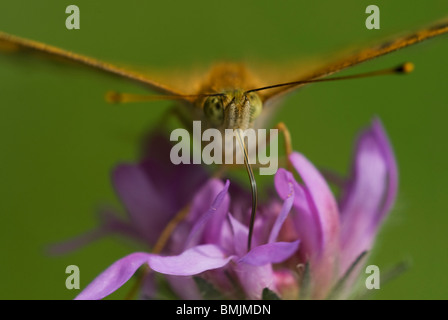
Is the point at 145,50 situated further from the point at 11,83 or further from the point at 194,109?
the point at 194,109

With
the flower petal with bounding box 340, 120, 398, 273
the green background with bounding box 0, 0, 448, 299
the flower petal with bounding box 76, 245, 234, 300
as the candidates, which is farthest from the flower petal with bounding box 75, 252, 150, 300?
the green background with bounding box 0, 0, 448, 299

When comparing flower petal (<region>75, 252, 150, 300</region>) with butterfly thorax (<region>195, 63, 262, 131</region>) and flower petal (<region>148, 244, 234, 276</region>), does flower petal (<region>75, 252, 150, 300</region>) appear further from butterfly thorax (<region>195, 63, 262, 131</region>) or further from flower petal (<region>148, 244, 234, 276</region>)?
butterfly thorax (<region>195, 63, 262, 131</region>)

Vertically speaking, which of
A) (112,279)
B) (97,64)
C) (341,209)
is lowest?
(112,279)

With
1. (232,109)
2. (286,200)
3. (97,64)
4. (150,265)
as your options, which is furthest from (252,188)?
(97,64)

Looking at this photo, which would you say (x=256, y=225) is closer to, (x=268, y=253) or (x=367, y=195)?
(x=268, y=253)
